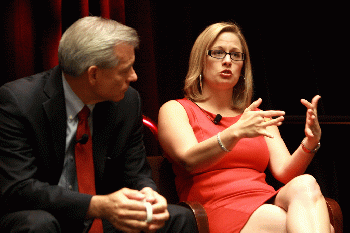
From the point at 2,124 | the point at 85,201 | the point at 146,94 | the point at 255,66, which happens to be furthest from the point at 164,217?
the point at 255,66

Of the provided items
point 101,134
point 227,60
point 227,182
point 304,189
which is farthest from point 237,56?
→ point 101,134

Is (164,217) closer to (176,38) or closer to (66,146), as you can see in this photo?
(66,146)

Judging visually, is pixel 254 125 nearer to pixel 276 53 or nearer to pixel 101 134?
pixel 101 134

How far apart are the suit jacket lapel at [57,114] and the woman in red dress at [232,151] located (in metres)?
0.56

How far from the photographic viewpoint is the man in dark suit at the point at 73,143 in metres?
1.26

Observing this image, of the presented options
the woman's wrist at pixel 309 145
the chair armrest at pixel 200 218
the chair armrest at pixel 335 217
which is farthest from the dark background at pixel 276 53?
the chair armrest at pixel 200 218

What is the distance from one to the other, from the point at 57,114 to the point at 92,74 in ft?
0.58

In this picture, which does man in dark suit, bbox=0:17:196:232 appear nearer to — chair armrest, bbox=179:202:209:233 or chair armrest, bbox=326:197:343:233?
chair armrest, bbox=179:202:209:233

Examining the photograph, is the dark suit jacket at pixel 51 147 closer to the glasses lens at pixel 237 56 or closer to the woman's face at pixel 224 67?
Answer: the woman's face at pixel 224 67

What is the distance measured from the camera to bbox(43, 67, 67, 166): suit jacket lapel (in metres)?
1.37

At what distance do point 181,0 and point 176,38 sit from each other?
257 mm

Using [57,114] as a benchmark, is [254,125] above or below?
below

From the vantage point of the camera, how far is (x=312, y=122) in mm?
1779

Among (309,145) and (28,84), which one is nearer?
(28,84)
